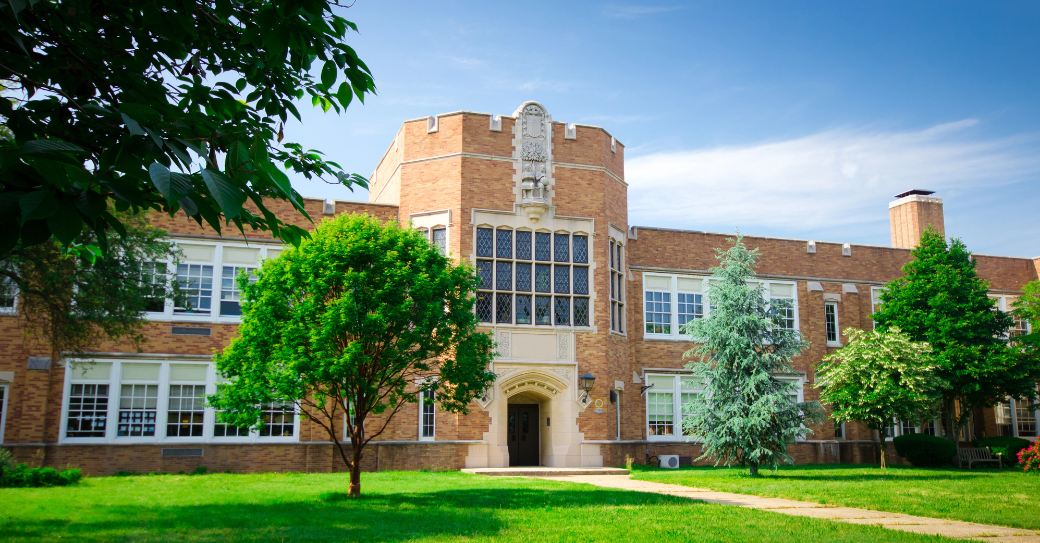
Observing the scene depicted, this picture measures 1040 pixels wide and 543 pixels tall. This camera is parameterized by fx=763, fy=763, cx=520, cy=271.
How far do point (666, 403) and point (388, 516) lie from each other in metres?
15.1

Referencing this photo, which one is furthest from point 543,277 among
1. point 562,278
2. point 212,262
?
point 212,262

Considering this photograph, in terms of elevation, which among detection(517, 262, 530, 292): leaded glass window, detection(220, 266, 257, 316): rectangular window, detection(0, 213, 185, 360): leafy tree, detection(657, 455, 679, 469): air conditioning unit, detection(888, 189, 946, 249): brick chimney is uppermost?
detection(888, 189, 946, 249): brick chimney

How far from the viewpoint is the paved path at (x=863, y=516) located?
9.36 m

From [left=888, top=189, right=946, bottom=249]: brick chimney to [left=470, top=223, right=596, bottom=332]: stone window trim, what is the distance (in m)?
15.6

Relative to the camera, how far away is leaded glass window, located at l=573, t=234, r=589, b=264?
22.3 m

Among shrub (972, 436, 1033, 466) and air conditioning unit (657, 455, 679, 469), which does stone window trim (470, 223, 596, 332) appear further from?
shrub (972, 436, 1033, 466)

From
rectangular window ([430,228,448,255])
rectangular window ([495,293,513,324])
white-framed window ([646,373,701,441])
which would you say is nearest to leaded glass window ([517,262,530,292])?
rectangular window ([495,293,513,324])

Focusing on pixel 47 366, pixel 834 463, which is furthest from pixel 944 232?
pixel 47 366

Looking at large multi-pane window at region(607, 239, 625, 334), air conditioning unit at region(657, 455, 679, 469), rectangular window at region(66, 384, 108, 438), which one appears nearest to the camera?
rectangular window at region(66, 384, 108, 438)

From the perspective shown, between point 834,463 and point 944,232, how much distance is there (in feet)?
38.3

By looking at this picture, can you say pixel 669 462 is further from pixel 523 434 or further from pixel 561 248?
pixel 561 248

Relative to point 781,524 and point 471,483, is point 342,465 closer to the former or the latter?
point 471,483

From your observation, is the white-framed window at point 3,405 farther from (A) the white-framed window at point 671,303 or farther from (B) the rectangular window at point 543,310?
(A) the white-framed window at point 671,303

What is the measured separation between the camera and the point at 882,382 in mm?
21797
